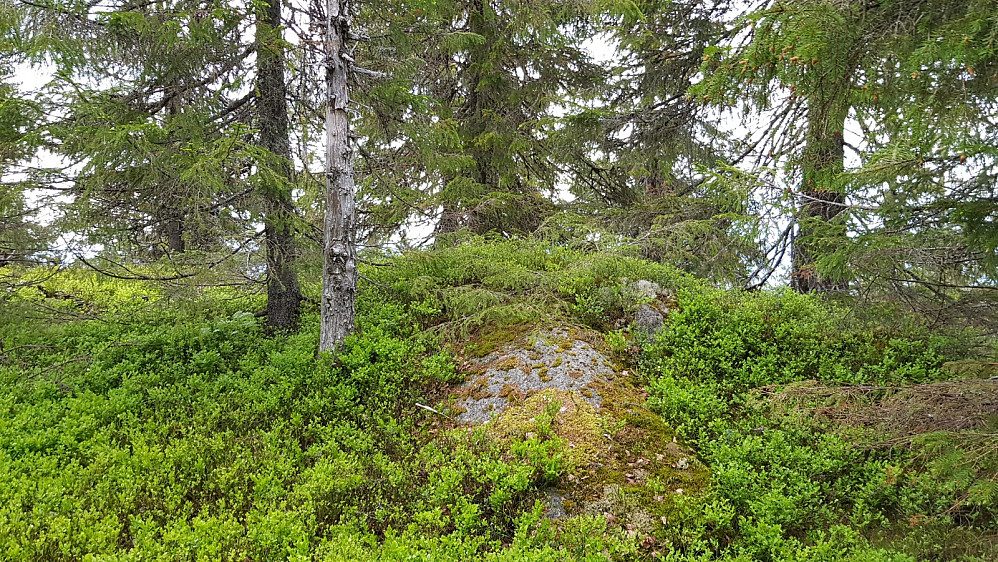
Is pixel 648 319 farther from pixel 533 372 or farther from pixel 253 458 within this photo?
pixel 253 458

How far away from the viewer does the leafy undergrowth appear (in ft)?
12.8

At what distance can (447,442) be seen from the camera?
529cm

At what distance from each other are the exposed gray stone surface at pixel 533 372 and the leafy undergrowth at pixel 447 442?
15.5 inches

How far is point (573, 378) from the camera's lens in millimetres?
6047

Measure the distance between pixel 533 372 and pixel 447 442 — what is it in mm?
1508

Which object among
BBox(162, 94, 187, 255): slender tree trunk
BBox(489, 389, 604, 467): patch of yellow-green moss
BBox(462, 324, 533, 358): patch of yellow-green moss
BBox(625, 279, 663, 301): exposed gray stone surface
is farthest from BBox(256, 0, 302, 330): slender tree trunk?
BBox(625, 279, 663, 301): exposed gray stone surface

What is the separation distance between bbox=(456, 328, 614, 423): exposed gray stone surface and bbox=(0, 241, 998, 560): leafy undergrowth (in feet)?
1.29

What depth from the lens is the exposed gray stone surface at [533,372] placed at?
5.85 meters

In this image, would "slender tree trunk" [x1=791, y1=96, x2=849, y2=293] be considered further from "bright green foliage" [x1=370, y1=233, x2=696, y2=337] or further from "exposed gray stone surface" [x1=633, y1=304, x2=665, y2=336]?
"bright green foliage" [x1=370, y1=233, x2=696, y2=337]

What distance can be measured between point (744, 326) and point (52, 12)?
34.2 ft

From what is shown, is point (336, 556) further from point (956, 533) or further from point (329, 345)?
point (956, 533)

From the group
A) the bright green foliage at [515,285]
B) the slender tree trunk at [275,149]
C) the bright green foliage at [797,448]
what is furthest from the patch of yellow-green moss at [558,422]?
the slender tree trunk at [275,149]

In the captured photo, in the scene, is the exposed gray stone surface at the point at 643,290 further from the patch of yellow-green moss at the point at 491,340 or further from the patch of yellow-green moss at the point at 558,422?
the patch of yellow-green moss at the point at 558,422

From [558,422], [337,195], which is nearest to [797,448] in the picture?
[558,422]
